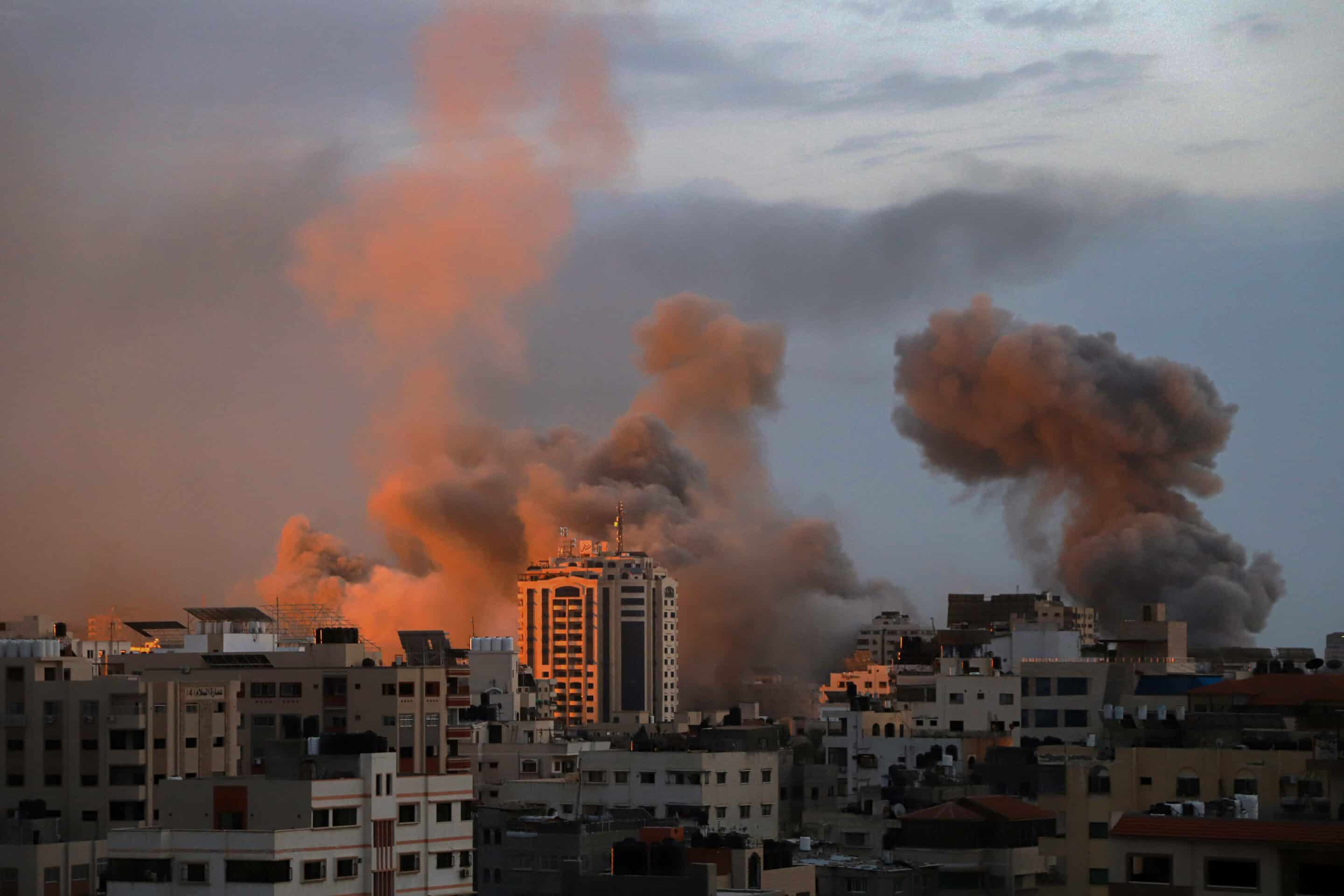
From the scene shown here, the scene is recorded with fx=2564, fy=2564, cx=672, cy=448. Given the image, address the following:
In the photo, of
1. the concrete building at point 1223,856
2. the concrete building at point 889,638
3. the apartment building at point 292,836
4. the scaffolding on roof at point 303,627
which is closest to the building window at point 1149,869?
the concrete building at point 1223,856

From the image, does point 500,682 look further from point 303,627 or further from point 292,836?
point 292,836

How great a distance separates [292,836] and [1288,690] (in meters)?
33.7

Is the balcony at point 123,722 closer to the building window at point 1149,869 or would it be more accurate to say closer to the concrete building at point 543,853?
the concrete building at point 543,853

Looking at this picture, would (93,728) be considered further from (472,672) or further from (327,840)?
(472,672)

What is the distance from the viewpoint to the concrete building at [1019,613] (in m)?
125

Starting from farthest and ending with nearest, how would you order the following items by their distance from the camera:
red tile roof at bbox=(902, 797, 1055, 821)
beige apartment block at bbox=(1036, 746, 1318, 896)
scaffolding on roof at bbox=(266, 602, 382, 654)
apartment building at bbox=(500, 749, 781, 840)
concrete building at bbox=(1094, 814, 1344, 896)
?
scaffolding on roof at bbox=(266, 602, 382, 654), apartment building at bbox=(500, 749, 781, 840), red tile roof at bbox=(902, 797, 1055, 821), beige apartment block at bbox=(1036, 746, 1318, 896), concrete building at bbox=(1094, 814, 1344, 896)

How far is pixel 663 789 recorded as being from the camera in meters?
61.9

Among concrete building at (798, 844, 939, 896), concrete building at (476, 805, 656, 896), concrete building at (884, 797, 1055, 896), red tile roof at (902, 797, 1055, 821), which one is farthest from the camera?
red tile roof at (902, 797, 1055, 821)

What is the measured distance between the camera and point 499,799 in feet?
209

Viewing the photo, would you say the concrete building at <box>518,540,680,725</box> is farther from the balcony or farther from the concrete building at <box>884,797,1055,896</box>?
the concrete building at <box>884,797,1055,896</box>

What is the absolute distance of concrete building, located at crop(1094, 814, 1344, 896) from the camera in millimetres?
33219

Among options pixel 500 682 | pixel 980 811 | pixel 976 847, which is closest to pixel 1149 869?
pixel 976 847

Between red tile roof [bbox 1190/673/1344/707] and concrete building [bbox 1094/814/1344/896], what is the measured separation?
2806 cm

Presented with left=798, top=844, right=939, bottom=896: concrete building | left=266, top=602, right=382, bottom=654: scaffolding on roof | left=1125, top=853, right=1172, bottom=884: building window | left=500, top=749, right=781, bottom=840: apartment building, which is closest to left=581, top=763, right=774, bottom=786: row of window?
left=500, top=749, right=781, bottom=840: apartment building
